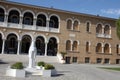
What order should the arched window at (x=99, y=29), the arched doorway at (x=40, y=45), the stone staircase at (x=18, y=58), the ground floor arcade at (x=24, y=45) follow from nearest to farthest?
the stone staircase at (x=18, y=58) → the ground floor arcade at (x=24, y=45) → the arched doorway at (x=40, y=45) → the arched window at (x=99, y=29)

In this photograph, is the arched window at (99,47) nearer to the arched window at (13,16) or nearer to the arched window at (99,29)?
the arched window at (99,29)

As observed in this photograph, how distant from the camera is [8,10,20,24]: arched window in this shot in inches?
1601

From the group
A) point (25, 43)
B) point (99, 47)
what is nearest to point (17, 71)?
point (25, 43)

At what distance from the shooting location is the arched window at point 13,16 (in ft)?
133

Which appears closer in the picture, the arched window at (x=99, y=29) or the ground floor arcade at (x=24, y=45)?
the ground floor arcade at (x=24, y=45)

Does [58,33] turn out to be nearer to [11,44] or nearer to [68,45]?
[68,45]

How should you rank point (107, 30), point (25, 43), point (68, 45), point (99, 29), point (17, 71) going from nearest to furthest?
point (17, 71), point (25, 43), point (68, 45), point (99, 29), point (107, 30)

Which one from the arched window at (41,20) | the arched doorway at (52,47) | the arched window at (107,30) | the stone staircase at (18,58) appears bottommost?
the stone staircase at (18,58)

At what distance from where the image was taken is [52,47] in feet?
147

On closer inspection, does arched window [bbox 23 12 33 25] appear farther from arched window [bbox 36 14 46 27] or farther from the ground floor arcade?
the ground floor arcade

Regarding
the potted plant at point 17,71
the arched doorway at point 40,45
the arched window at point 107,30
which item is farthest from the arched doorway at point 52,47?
the potted plant at point 17,71

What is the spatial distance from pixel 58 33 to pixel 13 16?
8444 mm

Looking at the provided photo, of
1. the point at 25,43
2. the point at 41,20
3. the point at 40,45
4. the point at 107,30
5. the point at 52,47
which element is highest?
the point at 41,20

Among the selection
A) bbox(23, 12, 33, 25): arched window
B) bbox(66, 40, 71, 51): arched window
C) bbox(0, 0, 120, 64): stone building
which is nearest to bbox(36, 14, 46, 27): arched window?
bbox(0, 0, 120, 64): stone building
